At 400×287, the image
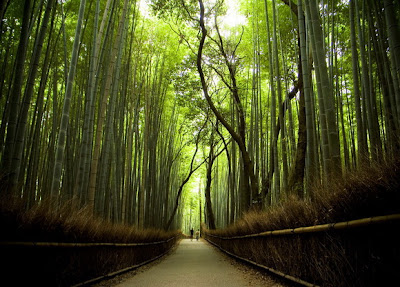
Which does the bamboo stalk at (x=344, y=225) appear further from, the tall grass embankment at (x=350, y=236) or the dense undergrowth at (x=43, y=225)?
the dense undergrowth at (x=43, y=225)

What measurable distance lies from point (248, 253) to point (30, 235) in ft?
12.2

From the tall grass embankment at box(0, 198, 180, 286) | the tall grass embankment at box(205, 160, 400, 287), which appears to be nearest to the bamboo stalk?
the tall grass embankment at box(205, 160, 400, 287)

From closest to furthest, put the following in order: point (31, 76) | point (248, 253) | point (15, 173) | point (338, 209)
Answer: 1. point (338, 209)
2. point (15, 173)
3. point (31, 76)
4. point (248, 253)

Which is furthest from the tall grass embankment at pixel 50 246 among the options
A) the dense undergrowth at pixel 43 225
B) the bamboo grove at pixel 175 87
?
the bamboo grove at pixel 175 87

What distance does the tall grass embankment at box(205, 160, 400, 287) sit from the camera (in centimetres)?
134

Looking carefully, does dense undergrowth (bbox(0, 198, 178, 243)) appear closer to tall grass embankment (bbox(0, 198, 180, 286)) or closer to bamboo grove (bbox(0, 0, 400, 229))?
Answer: tall grass embankment (bbox(0, 198, 180, 286))

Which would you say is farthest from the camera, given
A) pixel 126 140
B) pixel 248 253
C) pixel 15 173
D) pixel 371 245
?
pixel 126 140

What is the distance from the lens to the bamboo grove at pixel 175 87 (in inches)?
112

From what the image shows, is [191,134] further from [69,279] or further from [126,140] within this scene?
[69,279]

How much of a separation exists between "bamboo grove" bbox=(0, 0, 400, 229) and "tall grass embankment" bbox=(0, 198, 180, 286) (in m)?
0.24

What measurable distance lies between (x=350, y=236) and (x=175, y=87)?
7.71 meters

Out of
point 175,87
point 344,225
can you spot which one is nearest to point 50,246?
point 344,225

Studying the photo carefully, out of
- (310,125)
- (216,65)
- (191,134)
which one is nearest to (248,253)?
(310,125)

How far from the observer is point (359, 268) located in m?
1.58
